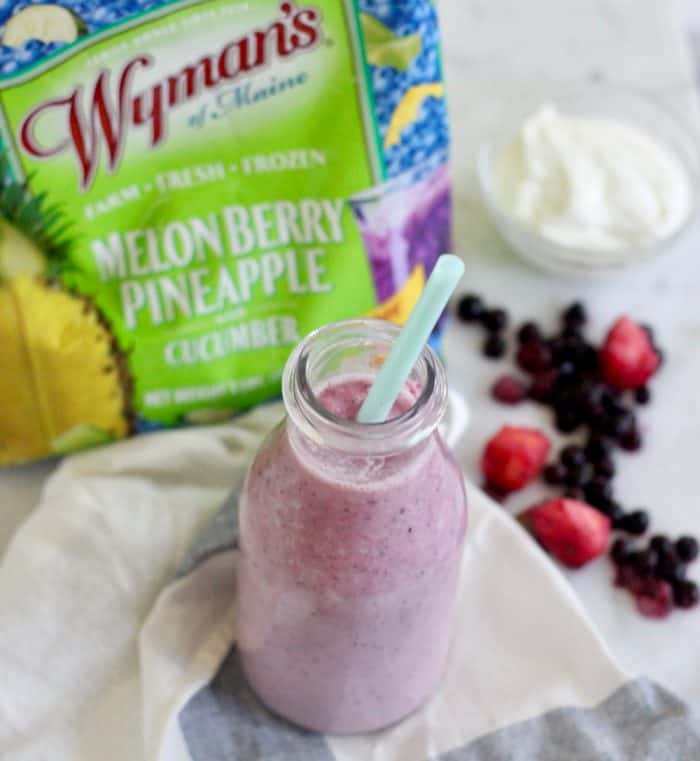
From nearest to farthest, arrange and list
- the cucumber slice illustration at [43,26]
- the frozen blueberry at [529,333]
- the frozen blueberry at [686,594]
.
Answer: the cucumber slice illustration at [43,26] → the frozen blueberry at [686,594] → the frozen blueberry at [529,333]

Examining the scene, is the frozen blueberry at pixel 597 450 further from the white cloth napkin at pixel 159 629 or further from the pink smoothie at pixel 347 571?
the pink smoothie at pixel 347 571

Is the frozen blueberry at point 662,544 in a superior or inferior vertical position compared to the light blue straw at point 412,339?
inferior

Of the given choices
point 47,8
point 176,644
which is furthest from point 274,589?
point 47,8

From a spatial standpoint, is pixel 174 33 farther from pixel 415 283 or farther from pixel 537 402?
pixel 537 402

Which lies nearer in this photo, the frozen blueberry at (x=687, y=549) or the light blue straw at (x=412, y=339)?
the light blue straw at (x=412, y=339)

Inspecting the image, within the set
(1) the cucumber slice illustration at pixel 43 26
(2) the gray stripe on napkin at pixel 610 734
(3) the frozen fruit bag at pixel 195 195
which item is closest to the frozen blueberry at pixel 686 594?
(2) the gray stripe on napkin at pixel 610 734

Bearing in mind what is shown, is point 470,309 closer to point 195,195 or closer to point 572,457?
point 572,457
